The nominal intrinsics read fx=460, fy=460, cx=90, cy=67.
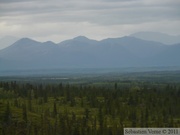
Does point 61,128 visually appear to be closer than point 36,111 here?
Yes

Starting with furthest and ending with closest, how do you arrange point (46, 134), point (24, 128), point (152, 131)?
point (24, 128)
point (46, 134)
point (152, 131)

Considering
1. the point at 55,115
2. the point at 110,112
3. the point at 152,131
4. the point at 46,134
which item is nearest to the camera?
the point at 152,131

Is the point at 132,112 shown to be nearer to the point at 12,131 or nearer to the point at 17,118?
the point at 17,118

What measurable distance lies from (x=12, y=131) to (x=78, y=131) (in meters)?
19.9

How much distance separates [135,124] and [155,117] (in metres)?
23.0

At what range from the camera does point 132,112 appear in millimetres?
190500

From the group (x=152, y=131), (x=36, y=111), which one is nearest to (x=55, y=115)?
(x=36, y=111)

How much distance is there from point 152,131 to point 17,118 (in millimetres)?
57897

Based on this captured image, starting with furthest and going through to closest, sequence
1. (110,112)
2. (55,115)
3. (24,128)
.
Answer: (110,112) → (55,115) → (24,128)

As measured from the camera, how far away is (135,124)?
165500 millimetres

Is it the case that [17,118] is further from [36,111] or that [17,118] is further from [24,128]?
[36,111]

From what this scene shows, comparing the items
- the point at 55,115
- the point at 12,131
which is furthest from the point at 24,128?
the point at 55,115

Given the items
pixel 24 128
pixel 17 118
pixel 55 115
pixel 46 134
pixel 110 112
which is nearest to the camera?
pixel 46 134

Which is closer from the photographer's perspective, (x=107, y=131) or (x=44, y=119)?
(x=107, y=131)
